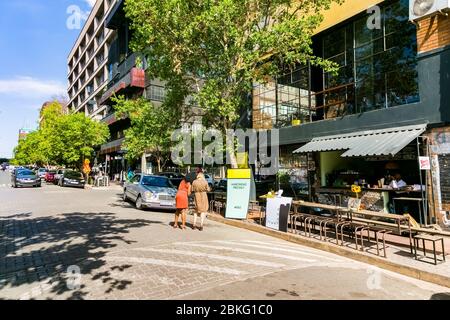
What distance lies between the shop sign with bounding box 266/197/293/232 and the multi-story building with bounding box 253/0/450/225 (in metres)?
2.58

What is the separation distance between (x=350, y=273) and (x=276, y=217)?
164 inches

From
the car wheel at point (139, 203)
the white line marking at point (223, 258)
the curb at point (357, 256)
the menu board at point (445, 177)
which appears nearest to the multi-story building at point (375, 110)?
the menu board at point (445, 177)

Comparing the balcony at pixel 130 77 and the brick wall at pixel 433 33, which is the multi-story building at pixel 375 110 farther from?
the balcony at pixel 130 77

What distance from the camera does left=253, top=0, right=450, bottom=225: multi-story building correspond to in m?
9.66

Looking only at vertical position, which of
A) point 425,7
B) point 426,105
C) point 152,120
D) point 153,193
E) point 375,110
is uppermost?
point 425,7

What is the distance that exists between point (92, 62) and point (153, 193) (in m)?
54.8

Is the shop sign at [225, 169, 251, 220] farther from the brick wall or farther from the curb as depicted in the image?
the brick wall

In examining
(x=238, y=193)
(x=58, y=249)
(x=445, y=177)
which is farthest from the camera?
(x=238, y=193)

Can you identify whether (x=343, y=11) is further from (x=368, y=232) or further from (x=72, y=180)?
(x=72, y=180)

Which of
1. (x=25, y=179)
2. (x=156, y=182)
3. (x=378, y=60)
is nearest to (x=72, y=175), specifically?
(x=25, y=179)

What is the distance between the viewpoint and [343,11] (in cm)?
1337

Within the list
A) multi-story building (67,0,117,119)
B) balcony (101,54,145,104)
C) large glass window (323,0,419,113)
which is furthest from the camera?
multi-story building (67,0,117,119)

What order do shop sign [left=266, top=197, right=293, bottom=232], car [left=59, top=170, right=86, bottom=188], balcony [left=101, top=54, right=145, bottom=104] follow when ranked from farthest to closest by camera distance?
balcony [left=101, top=54, right=145, bottom=104]
car [left=59, top=170, right=86, bottom=188]
shop sign [left=266, top=197, right=293, bottom=232]

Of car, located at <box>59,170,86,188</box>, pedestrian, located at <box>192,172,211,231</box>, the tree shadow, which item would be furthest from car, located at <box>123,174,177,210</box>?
car, located at <box>59,170,86,188</box>
